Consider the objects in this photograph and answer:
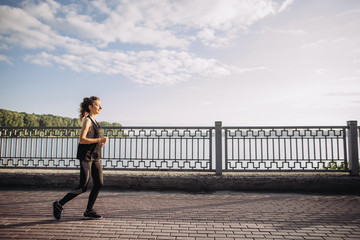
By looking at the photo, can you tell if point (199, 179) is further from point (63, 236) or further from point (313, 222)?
point (63, 236)

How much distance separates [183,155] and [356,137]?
196 inches

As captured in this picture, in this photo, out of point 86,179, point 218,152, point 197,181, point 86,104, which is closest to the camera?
point 86,179

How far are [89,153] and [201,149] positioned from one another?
367 cm

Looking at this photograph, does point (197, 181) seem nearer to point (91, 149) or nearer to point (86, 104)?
point (91, 149)

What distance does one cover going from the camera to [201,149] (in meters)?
6.75

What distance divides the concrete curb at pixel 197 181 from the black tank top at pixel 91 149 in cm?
273

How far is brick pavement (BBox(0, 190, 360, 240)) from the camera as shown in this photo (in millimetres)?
3361

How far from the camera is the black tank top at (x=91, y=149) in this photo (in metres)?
3.80

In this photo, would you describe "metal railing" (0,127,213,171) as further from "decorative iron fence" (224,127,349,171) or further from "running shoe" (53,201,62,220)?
"running shoe" (53,201,62,220)

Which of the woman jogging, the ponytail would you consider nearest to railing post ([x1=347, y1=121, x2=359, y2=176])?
the woman jogging

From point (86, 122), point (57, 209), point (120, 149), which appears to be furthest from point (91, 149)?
point (120, 149)

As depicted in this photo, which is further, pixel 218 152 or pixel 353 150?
pixel 218 152

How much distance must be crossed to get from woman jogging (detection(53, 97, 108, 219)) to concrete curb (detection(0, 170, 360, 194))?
8.30 ft

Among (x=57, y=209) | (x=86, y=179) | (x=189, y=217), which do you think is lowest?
(x=189, y=217)
